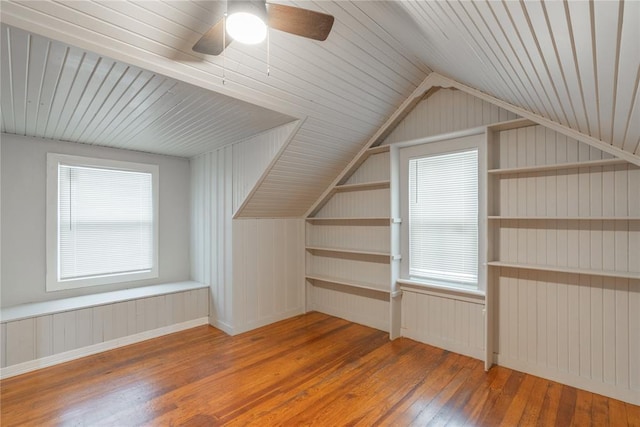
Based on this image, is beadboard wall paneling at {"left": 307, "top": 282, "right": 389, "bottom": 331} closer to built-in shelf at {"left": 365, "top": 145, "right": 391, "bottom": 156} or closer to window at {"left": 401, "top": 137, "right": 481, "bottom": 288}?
window at {"left": 401, "top": 137, "right": 481, "bottom": 288}

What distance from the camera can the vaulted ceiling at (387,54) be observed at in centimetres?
111

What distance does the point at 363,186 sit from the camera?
395cm

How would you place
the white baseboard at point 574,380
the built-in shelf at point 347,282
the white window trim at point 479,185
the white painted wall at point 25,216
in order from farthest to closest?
the built-in shelf at point 347,282
the white painted wall at point 25,216
the white window trim at point 479,185
the white baseboard at point 574,380

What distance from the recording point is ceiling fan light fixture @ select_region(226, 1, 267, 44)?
4.37 ft

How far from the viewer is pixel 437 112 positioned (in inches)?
129

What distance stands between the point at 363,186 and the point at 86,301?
10.8 ft

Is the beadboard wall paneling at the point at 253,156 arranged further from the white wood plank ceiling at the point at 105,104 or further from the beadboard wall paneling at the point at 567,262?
the beadboard wall paneling at the point at 567,262

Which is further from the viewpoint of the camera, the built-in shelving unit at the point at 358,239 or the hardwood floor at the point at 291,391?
the built-in shelving unit at the point at 358,239

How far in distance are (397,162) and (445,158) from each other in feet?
1.73

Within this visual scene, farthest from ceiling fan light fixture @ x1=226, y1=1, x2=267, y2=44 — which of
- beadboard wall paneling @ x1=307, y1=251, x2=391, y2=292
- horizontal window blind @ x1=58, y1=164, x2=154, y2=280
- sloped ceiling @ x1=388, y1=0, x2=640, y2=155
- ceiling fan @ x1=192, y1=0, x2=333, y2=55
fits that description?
horizontal window blind @ x1=58, y1=164, x2=154, y2=280

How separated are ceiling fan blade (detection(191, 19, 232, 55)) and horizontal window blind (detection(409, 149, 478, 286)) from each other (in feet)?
8.18

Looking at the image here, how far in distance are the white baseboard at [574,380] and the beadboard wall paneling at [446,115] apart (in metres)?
2.19

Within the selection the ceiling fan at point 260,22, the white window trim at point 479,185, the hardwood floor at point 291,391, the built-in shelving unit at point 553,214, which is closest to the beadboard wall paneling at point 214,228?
the hardwood floor at point 291,391

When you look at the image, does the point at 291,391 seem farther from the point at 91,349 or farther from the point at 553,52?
the point at 553,52
